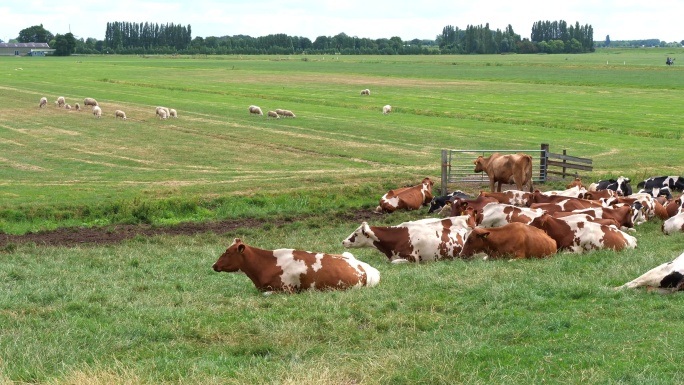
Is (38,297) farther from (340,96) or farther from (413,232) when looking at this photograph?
(340,96)

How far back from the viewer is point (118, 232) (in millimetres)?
24188

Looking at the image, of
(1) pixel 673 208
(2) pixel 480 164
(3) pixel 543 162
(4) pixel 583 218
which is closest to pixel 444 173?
(2) pixel 480 164

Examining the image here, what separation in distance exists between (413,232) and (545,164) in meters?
15.2

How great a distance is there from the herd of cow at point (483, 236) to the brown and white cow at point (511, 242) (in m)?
0.02

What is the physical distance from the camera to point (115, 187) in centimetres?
3042

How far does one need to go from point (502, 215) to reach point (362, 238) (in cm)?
419

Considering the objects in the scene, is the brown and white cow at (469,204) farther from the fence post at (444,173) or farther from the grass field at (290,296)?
the fence post at (444,173)

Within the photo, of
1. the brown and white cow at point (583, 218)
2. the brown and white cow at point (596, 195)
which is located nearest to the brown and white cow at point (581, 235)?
the brown and white cow at point (583, 218)

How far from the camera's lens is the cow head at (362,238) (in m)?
18.6

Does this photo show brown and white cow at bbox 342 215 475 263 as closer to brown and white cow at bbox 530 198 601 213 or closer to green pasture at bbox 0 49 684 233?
brown and white cow at bbox 530 198 601 213

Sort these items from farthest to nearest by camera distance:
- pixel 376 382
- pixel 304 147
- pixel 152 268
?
1. pixel 304 147
2. pixel 152 268
3. pixel 376 382

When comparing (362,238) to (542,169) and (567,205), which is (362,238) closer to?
(567,205)

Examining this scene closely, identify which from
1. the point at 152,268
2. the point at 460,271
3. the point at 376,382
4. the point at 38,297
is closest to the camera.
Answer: the point at 376,382

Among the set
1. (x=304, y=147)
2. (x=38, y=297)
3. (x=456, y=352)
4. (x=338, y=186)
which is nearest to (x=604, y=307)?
(x=456, y=352)
